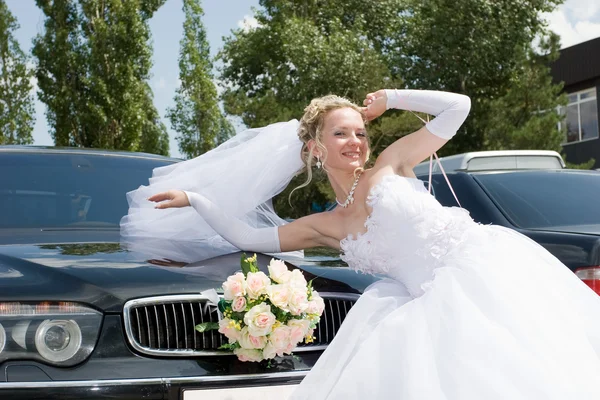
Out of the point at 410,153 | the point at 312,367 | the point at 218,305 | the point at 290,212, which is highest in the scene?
the point at 290,212

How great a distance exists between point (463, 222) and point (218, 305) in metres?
1.05

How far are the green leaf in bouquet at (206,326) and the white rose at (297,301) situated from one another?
282mm

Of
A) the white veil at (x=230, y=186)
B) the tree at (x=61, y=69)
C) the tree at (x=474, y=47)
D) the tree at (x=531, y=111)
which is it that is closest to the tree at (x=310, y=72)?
the tree at (x=474, y=47)

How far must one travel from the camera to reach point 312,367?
3.12 metres

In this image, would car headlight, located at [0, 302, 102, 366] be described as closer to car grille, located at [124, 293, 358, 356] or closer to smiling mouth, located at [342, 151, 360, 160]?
car grille, located at [124, 293, 358, 356]

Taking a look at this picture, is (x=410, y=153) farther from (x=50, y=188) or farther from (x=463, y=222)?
(x=50, y=188)

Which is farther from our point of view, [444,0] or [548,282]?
[444,0]

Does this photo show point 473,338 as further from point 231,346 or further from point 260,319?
point 231,346

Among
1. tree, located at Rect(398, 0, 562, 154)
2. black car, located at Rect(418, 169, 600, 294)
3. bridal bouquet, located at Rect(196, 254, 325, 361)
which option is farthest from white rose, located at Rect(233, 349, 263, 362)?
tree, located at Rect(398, 0, 562, 154)

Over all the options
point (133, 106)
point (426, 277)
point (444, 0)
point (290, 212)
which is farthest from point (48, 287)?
point (444, 0)

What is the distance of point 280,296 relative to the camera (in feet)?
10.3

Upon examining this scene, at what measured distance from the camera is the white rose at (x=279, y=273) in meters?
3.19

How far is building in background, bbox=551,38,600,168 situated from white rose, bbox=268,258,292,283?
28.1 metres

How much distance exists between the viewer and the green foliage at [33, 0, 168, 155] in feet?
62.3
